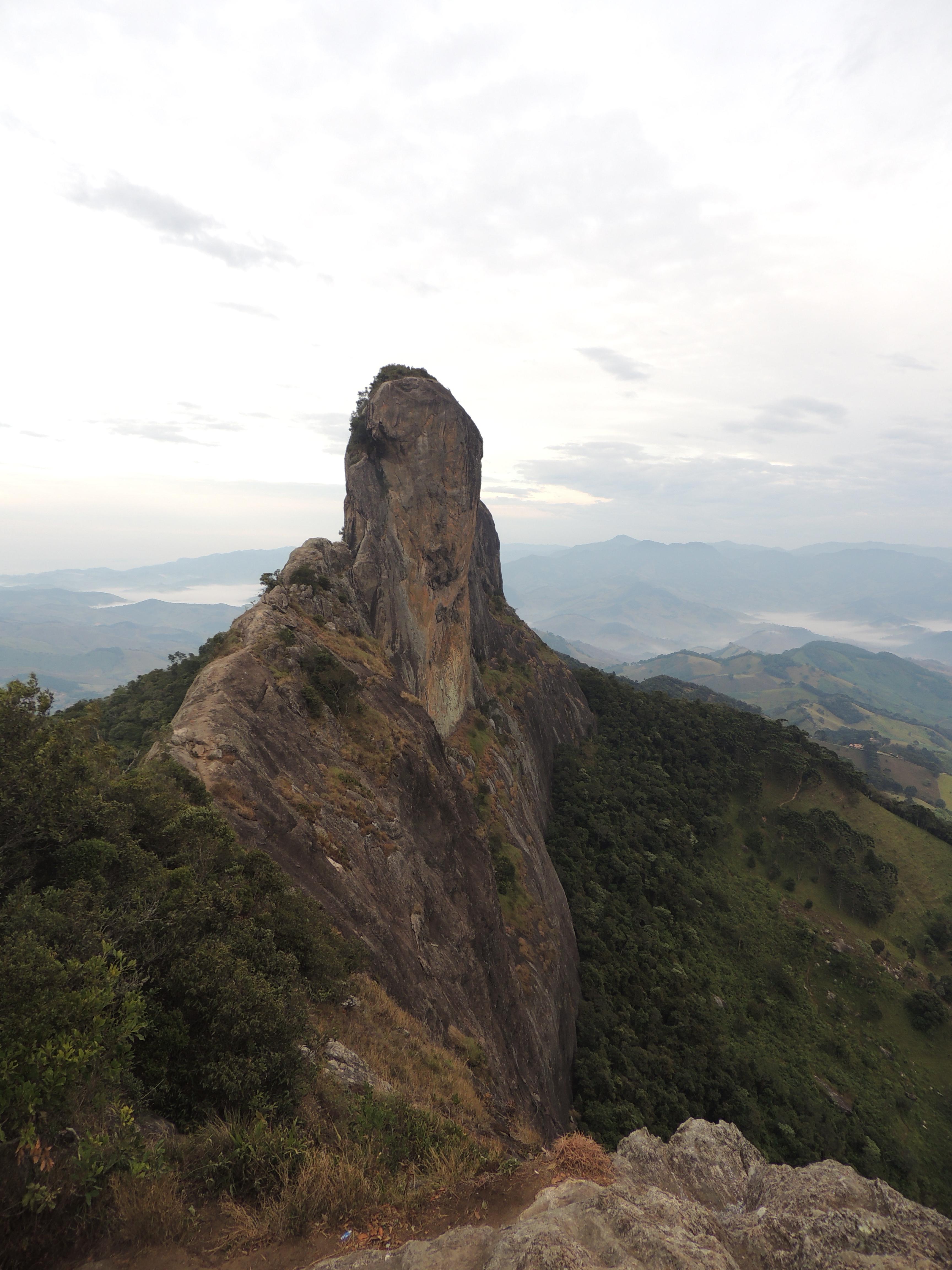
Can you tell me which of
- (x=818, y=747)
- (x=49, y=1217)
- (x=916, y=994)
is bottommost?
(x=916, y=994)

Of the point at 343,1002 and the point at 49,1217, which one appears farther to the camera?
the point at 343,1002

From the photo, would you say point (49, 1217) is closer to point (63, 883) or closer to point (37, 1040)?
point (37, 1040)

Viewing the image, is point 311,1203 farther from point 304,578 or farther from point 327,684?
point 304,578

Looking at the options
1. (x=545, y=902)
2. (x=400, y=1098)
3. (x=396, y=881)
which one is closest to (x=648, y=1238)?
(x=400, y=1098)

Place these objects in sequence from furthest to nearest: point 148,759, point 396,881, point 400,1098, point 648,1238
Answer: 1. point 396,881
2. point 148,759
3. point 400,1098
4. point 648,1238

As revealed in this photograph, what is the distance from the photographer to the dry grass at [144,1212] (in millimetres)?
5824

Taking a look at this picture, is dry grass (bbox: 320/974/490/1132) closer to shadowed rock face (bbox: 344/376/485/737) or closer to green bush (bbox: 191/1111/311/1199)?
green bush (bbox: 191/1111/311/1199)

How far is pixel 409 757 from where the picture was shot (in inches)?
1091

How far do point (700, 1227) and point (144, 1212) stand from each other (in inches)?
358

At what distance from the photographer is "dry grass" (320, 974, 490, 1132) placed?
11914mm

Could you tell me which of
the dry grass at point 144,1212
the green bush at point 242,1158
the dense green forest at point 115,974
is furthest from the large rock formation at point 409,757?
the dry grass at point 144,1212

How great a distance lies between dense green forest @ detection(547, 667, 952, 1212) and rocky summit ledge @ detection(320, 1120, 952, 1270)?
2234 cm

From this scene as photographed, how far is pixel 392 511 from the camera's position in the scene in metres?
44.2

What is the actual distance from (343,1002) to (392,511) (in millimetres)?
37143
